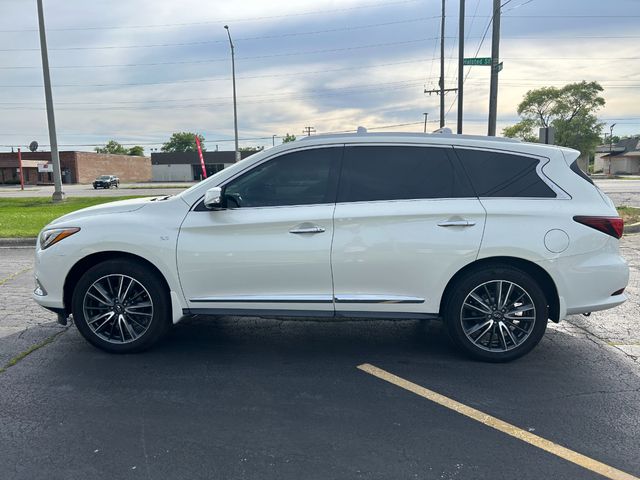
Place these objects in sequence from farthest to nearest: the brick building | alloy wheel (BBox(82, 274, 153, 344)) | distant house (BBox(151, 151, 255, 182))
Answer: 1. distant house (BBox(151, 151, 255, 182))
2. the brick building
3. alloy wheel (BBox(82, 274, 153, 344))

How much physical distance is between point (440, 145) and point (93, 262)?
10.6 feet

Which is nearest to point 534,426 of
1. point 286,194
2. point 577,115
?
point 286,194

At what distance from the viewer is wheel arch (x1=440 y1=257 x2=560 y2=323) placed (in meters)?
4.17

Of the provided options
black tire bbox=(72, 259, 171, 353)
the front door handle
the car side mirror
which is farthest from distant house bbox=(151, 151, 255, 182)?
the front door handle

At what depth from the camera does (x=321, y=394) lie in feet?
12.2

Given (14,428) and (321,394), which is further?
(321,394)

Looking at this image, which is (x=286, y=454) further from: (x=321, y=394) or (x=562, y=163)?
(x=562, y=163)

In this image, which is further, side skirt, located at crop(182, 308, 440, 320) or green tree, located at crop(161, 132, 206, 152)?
green tree, located at crop(161, 132, 206, 152)

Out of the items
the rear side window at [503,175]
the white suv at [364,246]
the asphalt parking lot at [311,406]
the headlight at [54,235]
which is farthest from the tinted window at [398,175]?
the headlight at [54,235]

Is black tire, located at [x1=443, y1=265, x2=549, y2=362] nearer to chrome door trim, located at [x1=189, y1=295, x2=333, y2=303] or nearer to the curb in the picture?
chrome door trim, located at [x1=189, y1=295, x2=333, y2=303]

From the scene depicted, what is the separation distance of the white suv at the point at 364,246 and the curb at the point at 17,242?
7109mm

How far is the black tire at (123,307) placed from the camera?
4.35 metres

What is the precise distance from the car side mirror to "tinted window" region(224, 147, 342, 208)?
0.10 meters

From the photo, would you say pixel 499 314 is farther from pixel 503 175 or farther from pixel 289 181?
pixel 289 181
